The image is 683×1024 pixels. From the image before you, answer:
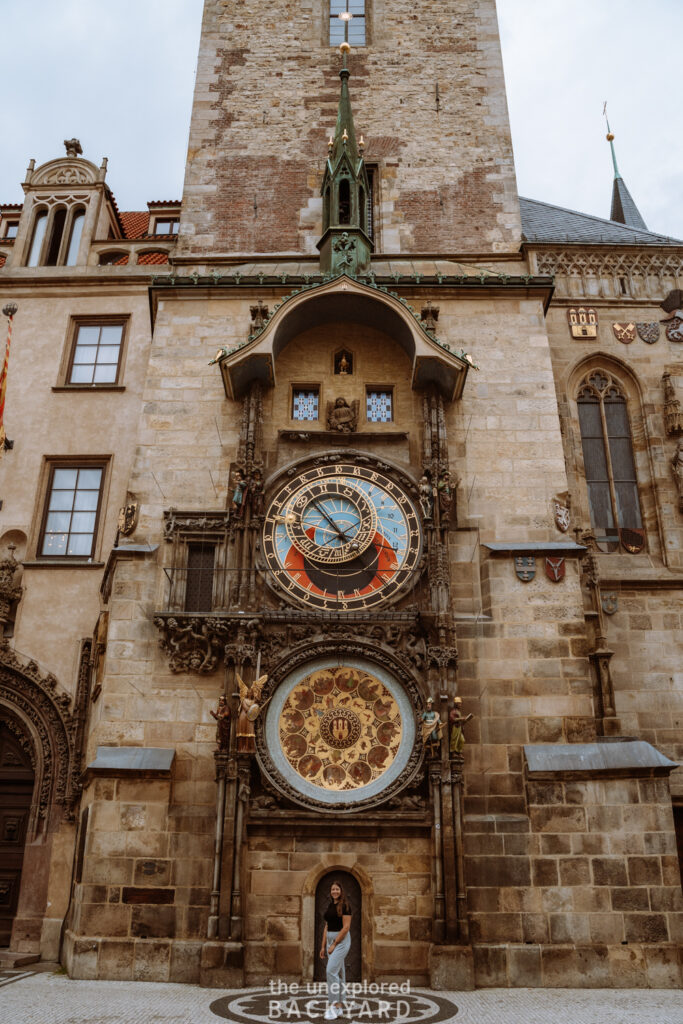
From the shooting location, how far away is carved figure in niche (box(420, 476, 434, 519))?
446 inches

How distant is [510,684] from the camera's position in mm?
10633

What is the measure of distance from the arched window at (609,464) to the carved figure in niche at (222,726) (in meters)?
6.68

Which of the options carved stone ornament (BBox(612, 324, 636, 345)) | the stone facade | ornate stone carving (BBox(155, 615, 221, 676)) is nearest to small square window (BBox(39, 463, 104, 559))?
the stone facade

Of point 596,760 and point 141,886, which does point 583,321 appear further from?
point 141,886

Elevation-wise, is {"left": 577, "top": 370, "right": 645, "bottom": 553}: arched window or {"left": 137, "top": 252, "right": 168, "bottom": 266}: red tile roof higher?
{"left": 137, "top": 252, "right": 168, "bottom": 266}: red tile roof

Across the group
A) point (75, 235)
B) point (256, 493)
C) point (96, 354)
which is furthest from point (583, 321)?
point (75, 235)

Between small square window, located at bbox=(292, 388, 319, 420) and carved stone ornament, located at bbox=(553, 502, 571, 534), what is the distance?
11.9ft

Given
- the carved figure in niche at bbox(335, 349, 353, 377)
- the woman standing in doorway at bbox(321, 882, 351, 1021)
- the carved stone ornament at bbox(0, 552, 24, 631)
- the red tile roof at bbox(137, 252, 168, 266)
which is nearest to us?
the woman standing in doorway at bbox(321, 882, 351, 1021)

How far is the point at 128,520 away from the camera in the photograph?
11547mm

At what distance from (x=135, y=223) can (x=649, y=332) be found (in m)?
12.5

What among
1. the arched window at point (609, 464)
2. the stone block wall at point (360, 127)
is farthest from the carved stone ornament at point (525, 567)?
the stone block wall at point (360, 127)

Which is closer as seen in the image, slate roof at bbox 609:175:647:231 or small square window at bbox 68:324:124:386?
small square window at bbox 68:324:124:386

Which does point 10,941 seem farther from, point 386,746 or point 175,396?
point 175,396

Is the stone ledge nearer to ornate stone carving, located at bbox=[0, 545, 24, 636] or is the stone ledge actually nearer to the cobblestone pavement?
the cobblestone pavement
